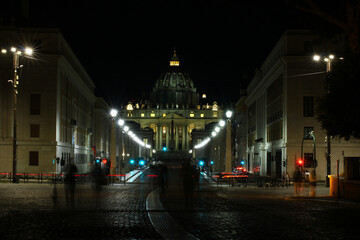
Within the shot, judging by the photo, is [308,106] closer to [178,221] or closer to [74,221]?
[178,221]

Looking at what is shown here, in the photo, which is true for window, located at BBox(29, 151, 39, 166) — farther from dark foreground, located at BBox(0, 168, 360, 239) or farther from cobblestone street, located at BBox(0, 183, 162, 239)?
cobblestone street, located at BBox(0, 183, 162, 239)

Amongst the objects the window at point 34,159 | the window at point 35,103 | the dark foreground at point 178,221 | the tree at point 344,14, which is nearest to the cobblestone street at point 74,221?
the dark foreground at point 178,221

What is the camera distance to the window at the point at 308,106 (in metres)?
52.5

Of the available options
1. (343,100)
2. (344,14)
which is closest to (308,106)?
(343,100)

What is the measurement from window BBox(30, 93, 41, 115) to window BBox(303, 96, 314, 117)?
2618 cm

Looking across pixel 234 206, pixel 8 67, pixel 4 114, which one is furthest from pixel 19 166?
pixel 234 206

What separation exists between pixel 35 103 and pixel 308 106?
26.9m

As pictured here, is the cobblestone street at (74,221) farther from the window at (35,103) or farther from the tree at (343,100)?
the window at (35,103)

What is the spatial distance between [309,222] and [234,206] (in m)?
6.09

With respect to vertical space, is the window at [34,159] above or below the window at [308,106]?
below

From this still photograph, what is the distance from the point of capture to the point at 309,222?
16172 mm

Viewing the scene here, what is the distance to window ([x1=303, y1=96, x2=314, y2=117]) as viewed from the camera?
52.5 m

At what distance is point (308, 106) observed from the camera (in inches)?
2073

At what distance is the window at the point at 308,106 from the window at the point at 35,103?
2618 centimetres
